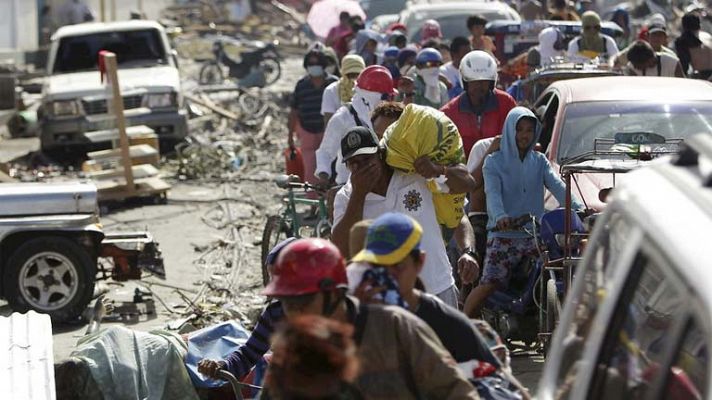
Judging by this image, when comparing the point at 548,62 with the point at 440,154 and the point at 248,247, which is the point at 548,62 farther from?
the point at 440,154

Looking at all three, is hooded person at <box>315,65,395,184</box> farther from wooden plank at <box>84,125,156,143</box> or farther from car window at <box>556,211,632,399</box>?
wooden plank at <box>84,125,156,143</box>

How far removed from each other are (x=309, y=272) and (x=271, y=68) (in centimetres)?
2642

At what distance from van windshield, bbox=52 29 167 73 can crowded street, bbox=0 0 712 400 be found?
0.03 m

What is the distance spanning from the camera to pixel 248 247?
14.8 m

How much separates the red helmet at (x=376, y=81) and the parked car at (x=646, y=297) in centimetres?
684

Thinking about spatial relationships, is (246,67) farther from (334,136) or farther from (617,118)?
(617,118)

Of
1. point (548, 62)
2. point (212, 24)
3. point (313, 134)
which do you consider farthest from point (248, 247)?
point (212, 24)

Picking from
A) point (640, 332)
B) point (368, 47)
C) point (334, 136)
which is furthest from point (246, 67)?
point (640, 332)

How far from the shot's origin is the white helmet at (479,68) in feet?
36.4

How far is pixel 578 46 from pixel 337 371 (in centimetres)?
1383

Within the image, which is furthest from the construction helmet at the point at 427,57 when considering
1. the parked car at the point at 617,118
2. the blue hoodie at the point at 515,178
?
the blue hoodie at the point at 515,178

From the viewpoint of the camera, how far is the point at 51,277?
1143cm

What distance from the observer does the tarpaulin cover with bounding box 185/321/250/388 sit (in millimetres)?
8047

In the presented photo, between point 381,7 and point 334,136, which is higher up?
point 334,136
